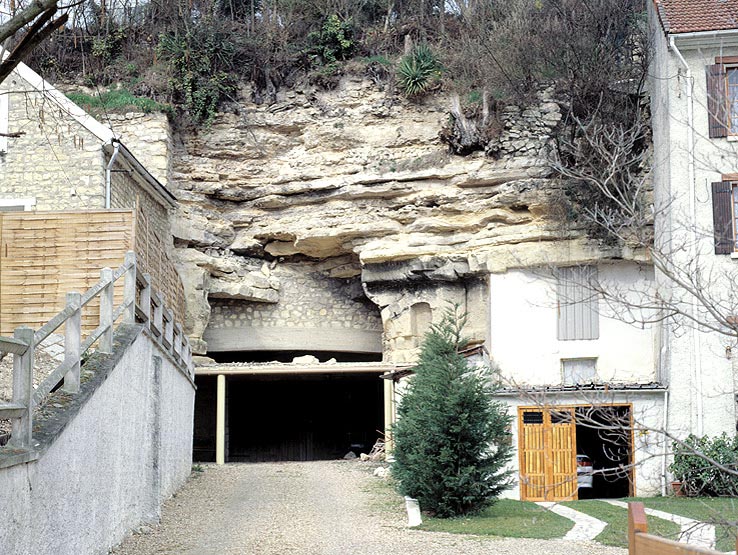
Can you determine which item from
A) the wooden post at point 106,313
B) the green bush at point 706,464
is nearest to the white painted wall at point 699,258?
the green bush at point 706,464

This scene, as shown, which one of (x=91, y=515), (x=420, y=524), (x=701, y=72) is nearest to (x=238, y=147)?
(x=701, y=72)

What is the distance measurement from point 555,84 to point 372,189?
5135 millimetres

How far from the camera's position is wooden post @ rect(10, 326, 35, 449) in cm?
587

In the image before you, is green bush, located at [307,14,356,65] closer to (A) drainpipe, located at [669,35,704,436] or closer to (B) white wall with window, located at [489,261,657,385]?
(B) white wall with window, located at [489,261,657,385]

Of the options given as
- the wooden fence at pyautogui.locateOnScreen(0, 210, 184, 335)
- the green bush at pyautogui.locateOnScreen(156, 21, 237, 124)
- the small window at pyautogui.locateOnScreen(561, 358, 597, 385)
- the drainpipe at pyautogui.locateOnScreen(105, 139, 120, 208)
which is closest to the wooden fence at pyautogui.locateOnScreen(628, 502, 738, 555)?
the wooden fence at pyautogui.locateOnScreen(0, 210, 184, 335)

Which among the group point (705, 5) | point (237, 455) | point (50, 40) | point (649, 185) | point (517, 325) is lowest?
point (237, 455)

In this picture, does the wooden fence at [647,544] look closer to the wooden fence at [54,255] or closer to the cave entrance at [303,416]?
the wooden fence at [54,255]

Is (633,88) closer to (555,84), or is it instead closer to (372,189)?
(555,84)

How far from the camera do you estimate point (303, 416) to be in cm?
2548

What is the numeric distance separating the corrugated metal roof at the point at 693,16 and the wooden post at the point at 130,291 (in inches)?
429

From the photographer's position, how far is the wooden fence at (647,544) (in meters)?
3.79

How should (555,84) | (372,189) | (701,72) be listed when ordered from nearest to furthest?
(701,72) → (555,84) → (372,189)

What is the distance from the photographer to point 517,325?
1969 cm

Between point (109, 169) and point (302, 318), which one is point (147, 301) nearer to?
point (109, 169)
